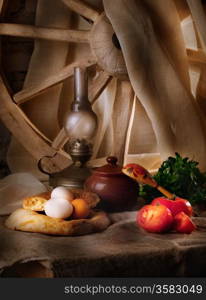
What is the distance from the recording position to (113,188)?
2.23m

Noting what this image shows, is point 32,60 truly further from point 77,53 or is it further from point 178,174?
point 178,174

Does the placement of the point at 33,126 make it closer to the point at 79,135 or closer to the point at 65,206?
the point at 79,135

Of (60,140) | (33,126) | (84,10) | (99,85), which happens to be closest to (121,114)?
(99,85)

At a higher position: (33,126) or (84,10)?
(84,10)

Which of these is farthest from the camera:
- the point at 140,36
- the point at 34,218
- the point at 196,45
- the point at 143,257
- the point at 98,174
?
the point at 196,45

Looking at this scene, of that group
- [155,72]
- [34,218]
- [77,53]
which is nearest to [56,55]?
[77,53]

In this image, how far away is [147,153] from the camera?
3160mm

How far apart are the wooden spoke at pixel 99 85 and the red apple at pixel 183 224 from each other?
1183 millimetres

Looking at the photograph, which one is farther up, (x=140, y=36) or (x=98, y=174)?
(x=140, y=36)

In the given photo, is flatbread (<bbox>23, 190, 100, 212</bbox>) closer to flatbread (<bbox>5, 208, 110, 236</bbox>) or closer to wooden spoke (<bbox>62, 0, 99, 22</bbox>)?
flatbread (<bbox>5, 208, 110, 236</bbox>)

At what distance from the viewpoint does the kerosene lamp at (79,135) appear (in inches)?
98.6

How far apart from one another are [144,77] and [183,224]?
1.00 metres

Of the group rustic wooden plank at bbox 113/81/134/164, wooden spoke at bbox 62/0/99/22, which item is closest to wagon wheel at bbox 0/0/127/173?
wooden spoke at bbox 62/0/99/22

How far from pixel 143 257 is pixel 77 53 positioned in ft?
5.16
